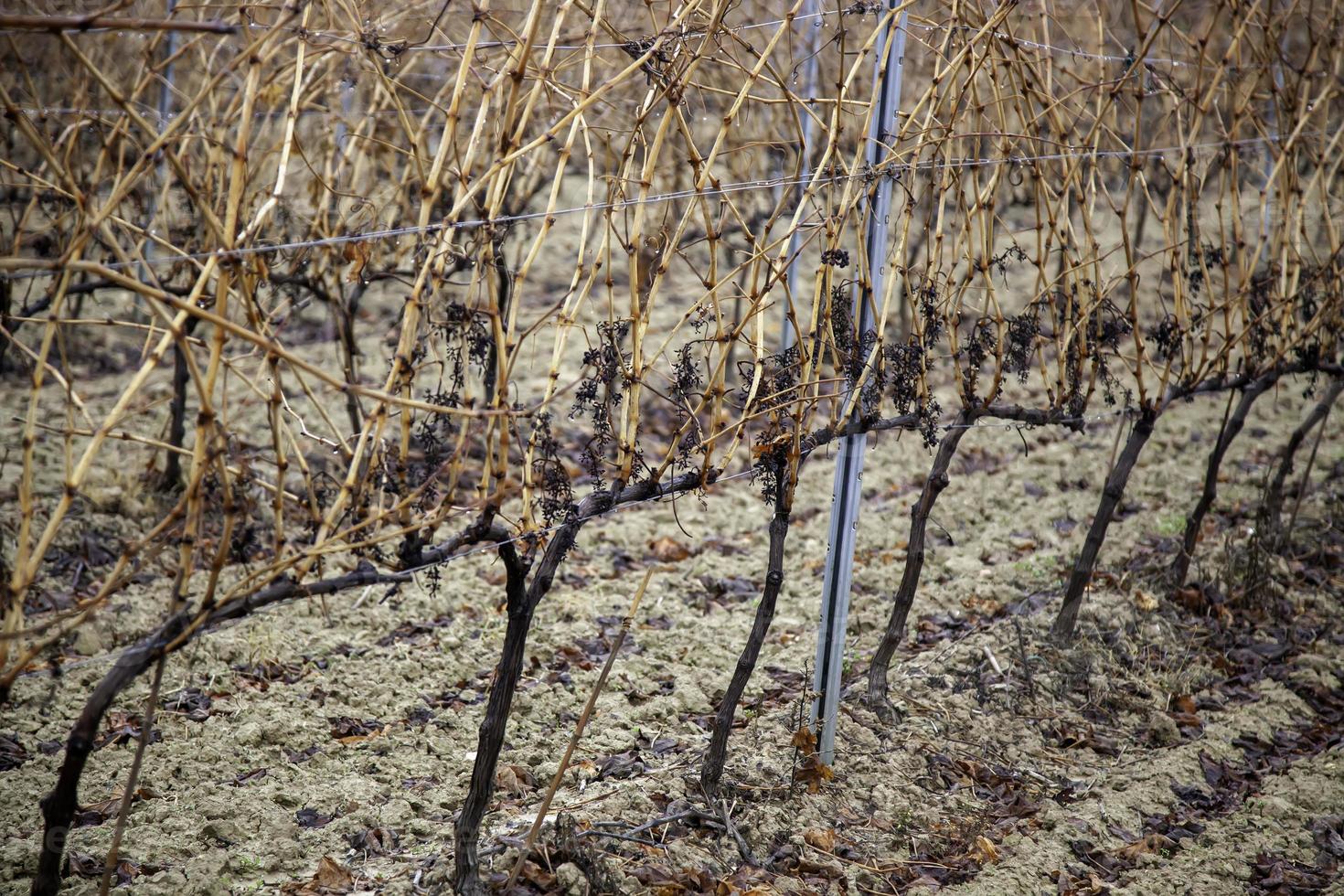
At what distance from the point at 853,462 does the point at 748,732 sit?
2.80ft

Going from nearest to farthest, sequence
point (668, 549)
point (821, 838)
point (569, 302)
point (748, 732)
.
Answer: point (569, 302) < point (821, 838) < point (748, 732) < point (668, 549)

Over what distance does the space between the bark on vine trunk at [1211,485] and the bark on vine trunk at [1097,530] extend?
1.51 ft

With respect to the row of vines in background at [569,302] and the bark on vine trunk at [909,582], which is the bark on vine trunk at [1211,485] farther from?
the bark on vine trunk at [909,582]

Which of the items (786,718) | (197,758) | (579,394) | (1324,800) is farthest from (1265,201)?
(197,758)

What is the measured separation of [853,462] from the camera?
8.70 feet

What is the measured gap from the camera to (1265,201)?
366cm

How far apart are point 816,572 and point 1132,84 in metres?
2.13

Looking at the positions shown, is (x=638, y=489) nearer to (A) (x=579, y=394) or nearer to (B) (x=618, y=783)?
(A) (x=579, y=394)

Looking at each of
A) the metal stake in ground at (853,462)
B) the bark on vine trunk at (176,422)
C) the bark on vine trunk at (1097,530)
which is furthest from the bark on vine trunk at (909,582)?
the bark on vine trunk at (176,422)

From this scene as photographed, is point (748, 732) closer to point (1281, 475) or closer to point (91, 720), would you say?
point (91, 720)

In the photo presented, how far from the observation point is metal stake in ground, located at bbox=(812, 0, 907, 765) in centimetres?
250

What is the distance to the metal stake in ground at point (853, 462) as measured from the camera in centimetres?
250

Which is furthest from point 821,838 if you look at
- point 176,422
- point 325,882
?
point 176,422

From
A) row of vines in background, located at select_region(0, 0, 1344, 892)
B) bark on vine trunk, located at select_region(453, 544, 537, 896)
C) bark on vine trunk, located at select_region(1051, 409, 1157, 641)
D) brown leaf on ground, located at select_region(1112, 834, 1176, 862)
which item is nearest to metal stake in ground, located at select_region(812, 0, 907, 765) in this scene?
row of vines in background, located at select_region(0, 0, 1344, 892)
